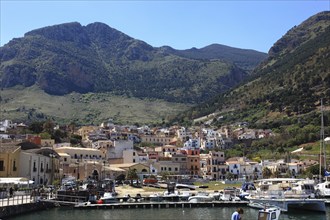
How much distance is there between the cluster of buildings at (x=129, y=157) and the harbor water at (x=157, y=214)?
18.6m

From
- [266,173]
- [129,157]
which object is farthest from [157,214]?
[129,157]

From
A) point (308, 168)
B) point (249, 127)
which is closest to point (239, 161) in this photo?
point (308, 168)

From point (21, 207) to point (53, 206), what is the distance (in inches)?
316

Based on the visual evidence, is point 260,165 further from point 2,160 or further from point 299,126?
point 2,160

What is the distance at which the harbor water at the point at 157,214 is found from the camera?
43.7 meters

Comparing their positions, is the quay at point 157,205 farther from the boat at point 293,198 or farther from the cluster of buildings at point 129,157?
the cluster of buildings at point 129,157

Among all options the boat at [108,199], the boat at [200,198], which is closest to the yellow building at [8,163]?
the boat at [108,199]

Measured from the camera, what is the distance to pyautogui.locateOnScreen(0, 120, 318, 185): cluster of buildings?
69.3 m

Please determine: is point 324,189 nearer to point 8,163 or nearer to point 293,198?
point 293,198

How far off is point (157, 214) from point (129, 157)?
59.2 m

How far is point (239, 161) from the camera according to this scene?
110062 mm

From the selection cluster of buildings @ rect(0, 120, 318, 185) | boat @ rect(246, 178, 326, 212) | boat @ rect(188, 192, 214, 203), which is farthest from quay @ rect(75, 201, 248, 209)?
cluster of buildings @ rect(0, 120, 318, 185)

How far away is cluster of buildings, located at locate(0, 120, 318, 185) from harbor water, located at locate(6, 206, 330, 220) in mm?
18585

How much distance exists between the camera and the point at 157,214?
46.9 metres
